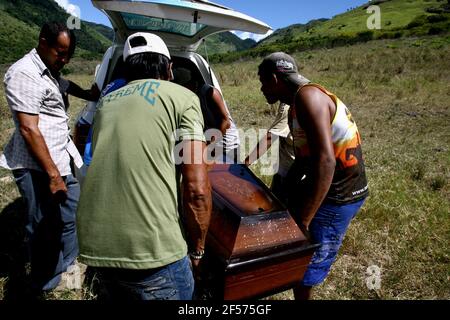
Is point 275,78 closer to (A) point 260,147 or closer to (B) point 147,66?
(B) point 147,66

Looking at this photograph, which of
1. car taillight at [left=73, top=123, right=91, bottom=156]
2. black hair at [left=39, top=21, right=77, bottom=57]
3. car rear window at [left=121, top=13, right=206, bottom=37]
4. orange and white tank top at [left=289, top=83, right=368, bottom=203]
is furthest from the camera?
car rear window at [left=121, top=13, right=206, bottom=37]

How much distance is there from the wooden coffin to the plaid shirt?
4.20 ft

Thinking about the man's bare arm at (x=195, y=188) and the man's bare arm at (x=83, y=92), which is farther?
the man's bare arm at (x=83, y=92)

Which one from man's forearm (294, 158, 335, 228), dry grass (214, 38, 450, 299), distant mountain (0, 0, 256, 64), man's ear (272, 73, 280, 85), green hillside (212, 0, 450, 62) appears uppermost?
distant mountain (0, 0, 256, 64)

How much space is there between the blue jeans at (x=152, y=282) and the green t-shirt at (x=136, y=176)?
58mm

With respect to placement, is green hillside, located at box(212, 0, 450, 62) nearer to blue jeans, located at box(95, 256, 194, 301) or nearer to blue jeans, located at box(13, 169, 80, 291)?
blue jeans, located at box(13, 169, 80, 291)

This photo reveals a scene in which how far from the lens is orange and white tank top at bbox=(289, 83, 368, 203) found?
2031 millimetres

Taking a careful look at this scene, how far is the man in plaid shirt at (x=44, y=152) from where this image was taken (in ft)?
7.42

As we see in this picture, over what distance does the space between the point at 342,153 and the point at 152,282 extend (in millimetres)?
1278

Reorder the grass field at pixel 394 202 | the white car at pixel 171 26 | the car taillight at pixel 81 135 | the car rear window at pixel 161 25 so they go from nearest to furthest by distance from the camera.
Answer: the white car at pixel 171 26, the grass field at pixel 394 202, the car taillight at pixel 81 135, the car rear window at pixel 161 25

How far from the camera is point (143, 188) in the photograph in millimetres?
1457

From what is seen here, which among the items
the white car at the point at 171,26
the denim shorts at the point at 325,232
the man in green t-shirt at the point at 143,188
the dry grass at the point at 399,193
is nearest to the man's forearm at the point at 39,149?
the white car at the point at 171,26

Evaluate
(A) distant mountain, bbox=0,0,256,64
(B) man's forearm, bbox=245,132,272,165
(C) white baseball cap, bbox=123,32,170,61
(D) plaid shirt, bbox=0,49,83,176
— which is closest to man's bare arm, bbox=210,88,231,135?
(B) man's forearm, bbox=245,132,272,165

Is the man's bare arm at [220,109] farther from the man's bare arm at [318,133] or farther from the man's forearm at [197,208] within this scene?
the man's forearm at [197,208]
